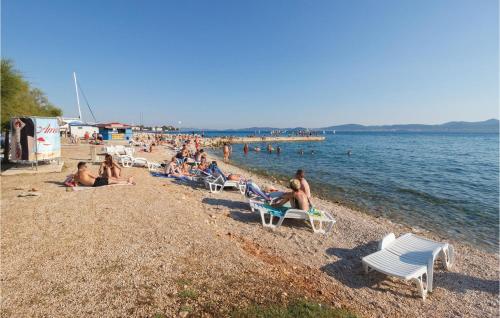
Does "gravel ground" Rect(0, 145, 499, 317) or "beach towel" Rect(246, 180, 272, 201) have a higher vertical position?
"beach towel" Rect(246, 180, 272, 201)

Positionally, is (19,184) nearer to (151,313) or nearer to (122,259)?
(122,259)

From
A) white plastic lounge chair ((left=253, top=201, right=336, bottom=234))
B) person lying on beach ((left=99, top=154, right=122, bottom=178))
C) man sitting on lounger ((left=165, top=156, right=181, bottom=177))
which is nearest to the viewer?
white plastic lounge chair ((left=253, top=201, right=336, bottom=234))

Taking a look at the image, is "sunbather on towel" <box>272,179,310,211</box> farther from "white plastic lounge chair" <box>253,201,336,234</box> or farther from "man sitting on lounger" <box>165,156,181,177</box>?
"man sitting on lounger" <box>165,156,181,177</box>

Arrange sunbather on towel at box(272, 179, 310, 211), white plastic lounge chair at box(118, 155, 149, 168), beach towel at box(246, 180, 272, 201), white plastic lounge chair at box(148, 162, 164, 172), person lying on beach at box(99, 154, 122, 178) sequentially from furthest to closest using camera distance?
white plastic lounge chair at box(118, 155, 149, 168) → white plastic lounge chair at box(148, 162, 164, 172) → person lying on beach at box(99, 154, 122, 178) → beach towel at box(246, 180, 272, 201) → sunbather on towel at box(272, 179, 310, 211)

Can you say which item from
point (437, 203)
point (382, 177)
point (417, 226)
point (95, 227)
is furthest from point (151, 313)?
point (382, 177)

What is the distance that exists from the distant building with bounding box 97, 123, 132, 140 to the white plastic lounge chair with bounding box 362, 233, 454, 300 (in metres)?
34.6

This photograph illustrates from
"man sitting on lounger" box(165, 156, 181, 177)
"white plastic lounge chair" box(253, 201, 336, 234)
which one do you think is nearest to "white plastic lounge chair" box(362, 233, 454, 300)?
"white plastic lounge chair" box(253, 201, 336, 234)

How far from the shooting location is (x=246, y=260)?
4422 millimetres

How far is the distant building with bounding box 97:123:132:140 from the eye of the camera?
3303 centimetres

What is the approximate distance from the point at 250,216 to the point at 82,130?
38.6 m

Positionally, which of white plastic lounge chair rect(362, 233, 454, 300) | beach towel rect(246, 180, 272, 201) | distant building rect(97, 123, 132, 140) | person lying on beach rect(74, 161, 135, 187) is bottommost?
white plastic lounge chair rect(362, 233, 454, 300)

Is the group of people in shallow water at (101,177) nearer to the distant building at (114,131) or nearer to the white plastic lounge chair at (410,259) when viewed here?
the white plastic lounge chair at (410,259)

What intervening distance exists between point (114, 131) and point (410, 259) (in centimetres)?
3703

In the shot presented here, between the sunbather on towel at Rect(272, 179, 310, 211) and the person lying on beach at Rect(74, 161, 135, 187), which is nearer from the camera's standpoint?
the sunbather on towel at Rect(272, 179, 310, 211)
